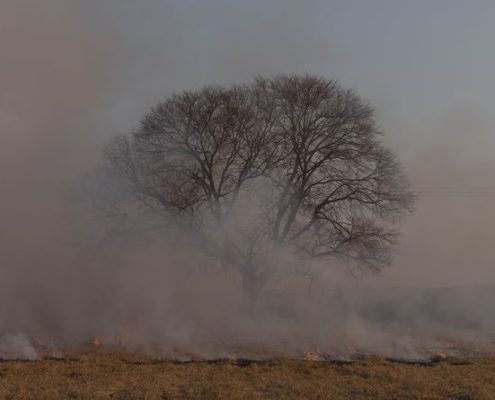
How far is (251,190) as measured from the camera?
24.7 metres

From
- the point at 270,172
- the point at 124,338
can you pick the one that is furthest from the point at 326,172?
the point at 124,338

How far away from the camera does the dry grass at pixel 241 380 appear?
10.2m

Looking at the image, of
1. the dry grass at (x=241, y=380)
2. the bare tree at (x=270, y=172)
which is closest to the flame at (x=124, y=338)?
the dry grass at (x=241, y=380)

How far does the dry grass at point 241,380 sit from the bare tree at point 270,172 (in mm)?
8980

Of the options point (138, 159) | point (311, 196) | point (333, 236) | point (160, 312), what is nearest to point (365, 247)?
point (333, 236)

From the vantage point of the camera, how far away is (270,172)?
24.5 metres

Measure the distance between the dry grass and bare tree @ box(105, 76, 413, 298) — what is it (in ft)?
29.5

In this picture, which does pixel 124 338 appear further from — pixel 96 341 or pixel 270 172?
pixel 270 172

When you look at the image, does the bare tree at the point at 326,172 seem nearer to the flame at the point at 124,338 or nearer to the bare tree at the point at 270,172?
the bare tree at the point at 270,172

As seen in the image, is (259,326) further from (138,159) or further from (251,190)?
(138,159)

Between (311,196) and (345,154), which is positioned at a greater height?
(345,154)

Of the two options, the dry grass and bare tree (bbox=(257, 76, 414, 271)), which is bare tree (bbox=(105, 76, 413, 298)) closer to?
Answer: bare tree (bbox=(257, 76, 414, 271))

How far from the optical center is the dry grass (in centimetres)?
1017

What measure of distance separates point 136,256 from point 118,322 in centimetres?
395
